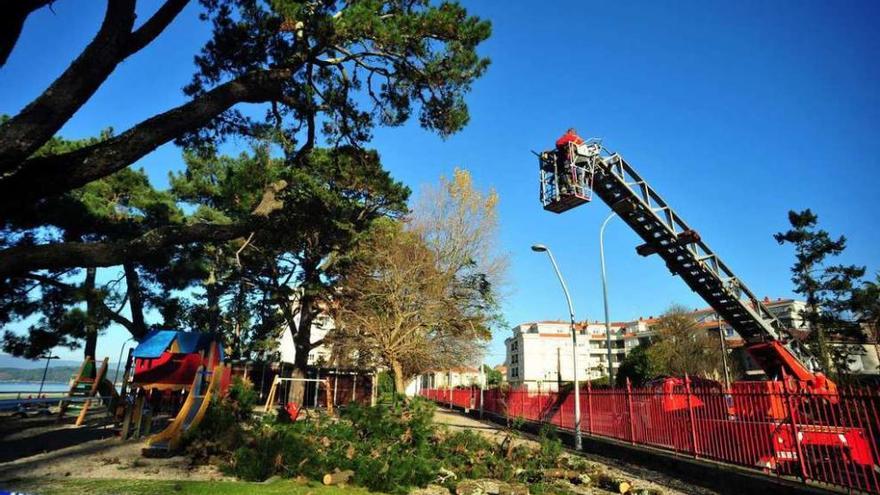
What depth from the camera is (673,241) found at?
1120 centimetres

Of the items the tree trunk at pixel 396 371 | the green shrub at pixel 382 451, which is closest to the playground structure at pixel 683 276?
the green shrub at pixel 382 451

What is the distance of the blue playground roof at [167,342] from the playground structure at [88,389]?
2218 millimetres

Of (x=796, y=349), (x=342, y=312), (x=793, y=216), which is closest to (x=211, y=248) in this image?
(x=342, y=312)

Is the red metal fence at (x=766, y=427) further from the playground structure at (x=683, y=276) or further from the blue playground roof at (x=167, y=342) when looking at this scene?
the blue playground roof at (x=167, y=342)

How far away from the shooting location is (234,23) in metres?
9.18

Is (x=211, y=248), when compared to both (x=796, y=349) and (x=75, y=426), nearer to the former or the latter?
(x=75, y=426)

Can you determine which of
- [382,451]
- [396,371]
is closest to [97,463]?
[382,451]

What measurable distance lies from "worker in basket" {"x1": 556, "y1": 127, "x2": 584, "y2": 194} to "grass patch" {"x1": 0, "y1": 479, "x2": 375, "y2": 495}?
24.7ft

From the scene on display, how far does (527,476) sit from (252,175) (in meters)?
13.9

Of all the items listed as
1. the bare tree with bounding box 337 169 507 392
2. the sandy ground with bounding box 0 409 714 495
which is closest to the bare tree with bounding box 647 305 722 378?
the bare tree with bounding box 337 169 507 392

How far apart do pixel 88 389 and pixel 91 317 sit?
9.60ft

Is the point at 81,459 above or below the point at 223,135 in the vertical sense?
below

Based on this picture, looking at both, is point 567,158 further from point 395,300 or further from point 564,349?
point 564,349

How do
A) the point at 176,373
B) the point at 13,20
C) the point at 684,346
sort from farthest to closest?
the point at 684,346, the point at 176,373, the point at 13,20
